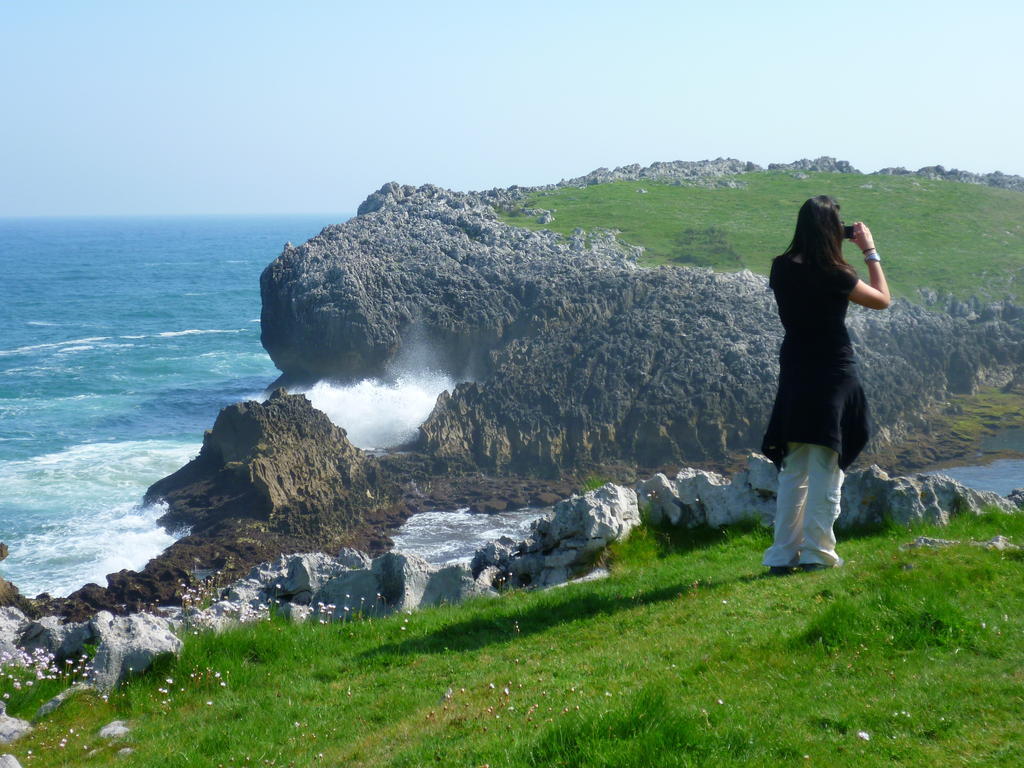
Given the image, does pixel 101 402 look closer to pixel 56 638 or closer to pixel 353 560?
pixel 353 560

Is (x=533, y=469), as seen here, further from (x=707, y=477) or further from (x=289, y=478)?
(x=707, y=477)

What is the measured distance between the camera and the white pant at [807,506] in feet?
32.8

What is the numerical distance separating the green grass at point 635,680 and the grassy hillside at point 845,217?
49685 millimetres

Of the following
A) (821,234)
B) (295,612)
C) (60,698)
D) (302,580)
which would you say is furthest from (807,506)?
(60,698)

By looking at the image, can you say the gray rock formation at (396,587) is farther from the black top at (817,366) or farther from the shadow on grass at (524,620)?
the black top at (817,366)

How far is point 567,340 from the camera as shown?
155 feet

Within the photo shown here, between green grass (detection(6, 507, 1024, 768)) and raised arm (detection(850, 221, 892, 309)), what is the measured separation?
265 centimetres

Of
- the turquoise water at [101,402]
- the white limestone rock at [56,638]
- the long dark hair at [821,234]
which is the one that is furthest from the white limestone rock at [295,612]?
the turquoise water at [101,402]

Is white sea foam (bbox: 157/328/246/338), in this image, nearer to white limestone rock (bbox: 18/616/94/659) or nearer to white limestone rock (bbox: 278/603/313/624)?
white limestone rock (bbox: 18/616/94/659)

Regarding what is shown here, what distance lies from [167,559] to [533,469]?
1540cm

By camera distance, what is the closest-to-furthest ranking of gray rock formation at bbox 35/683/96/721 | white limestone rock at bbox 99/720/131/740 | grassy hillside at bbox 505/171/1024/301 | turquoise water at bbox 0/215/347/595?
1. white limestone rock at bbox 99/720/131/740
2. gray rock formation at bbox 35/683/96/721
3. turquoise water at bbox 0/215/347/595
4. grassy hillside at bbox 505/171/1024/301

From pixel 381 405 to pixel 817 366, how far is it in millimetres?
39718

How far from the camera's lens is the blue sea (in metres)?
33.9

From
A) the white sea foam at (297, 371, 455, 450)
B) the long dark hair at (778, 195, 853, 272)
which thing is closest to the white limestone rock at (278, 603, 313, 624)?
the long dark hair at (778, 195, 853, 272)
